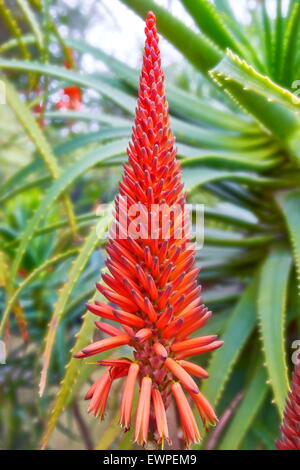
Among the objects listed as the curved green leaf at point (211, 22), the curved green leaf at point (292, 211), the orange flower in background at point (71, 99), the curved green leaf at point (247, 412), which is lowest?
the curved green leaf at point (247, 412)

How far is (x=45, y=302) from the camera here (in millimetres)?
1034

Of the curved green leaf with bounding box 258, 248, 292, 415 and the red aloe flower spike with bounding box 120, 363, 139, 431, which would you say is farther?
Answer: the curved green leaf with bounding box 258, 248, 292, 415

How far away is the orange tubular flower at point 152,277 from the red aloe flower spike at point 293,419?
0.14ft

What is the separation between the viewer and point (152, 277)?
300 millimetres

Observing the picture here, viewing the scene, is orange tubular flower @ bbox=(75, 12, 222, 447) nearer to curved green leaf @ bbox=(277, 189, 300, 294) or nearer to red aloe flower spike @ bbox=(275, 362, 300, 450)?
red aloe flower spike @ bbox=(275, 362, 300, 450)

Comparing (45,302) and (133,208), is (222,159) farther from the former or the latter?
(45,302)

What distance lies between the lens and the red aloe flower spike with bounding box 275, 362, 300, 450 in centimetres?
29

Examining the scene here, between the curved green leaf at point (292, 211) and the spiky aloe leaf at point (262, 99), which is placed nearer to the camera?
the spiky aloe leaf at point (262, 99)

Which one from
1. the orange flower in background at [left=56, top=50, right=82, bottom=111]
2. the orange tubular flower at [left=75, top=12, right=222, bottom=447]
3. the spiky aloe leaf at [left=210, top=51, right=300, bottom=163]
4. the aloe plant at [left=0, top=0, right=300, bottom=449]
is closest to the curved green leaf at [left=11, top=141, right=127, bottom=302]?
the aloe plant at [left=0, top=0, right=300, bottom=449]

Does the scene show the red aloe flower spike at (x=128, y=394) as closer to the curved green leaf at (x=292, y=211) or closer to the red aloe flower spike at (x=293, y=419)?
the red aloe flower spike at (x=293, y=419)

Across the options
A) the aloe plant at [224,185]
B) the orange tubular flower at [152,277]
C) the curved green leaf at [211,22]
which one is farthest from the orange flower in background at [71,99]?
the orange tubular flower at [152,277]

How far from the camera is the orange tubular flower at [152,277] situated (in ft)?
0.95

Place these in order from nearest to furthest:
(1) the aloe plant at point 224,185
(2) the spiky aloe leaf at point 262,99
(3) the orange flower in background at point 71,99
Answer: (2) the spiky aloe leaf at point 262,99 < (1) the aloe plant at point 224,185 < (3) the orange flower in background at point 71,99

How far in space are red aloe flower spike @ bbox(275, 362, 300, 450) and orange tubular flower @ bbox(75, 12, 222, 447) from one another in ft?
0.14
